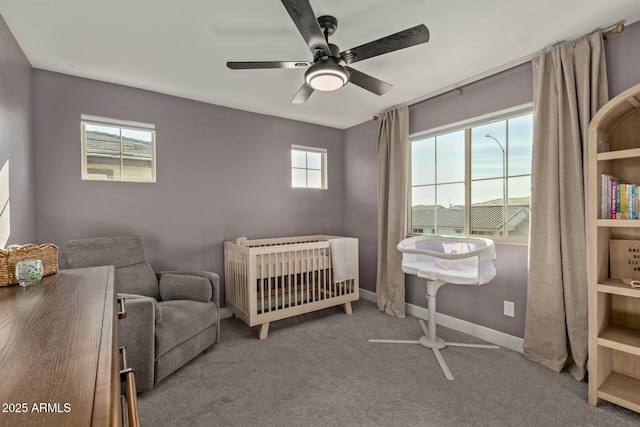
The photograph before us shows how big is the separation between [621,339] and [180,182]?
363 cm

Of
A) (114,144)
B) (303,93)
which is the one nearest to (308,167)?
(303,93)

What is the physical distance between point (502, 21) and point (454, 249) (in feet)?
5.98

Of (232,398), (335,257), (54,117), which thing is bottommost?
(232,398)

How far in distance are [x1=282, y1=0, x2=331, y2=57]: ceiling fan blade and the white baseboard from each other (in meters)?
2.64

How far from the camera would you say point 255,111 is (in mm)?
3582

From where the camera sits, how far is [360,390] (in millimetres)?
2010

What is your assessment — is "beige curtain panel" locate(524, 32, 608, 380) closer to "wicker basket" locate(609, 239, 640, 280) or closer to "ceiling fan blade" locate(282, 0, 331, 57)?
"wicker basket" locate(609, 239, 640, 280)

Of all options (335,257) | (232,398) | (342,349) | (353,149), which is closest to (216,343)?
(232,398)

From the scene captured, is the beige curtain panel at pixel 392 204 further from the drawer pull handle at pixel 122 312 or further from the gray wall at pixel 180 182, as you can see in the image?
the drawer pull handle at pixel 122 312

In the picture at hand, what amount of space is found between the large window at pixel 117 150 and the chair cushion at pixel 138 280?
874mm

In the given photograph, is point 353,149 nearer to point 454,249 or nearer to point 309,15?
point 454,249

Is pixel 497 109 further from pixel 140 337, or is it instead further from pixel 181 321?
pixel 140 337

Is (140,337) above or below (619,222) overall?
below

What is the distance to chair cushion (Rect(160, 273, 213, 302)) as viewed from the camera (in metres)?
2.55
